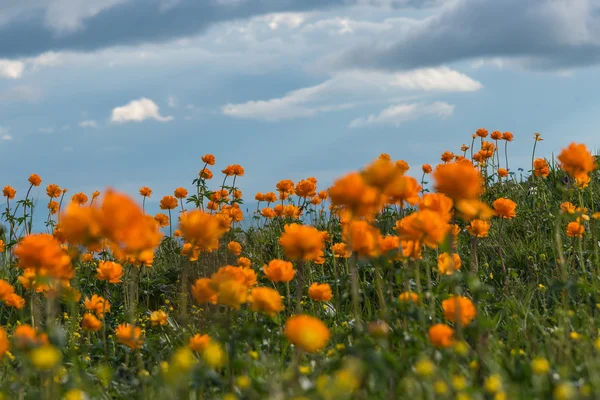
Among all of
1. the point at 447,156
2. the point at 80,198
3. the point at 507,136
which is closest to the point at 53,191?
the point at 80,198

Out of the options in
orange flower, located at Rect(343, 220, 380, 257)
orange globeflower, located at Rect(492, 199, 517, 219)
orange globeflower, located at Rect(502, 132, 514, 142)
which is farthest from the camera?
orange globeflower, located at Rect(502, 132, 514, 142)

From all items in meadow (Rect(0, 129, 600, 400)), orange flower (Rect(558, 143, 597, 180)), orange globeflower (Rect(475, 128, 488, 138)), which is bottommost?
meadow (Rect(0, 129, 600, 400))

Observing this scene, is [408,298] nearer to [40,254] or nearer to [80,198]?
[40,254]

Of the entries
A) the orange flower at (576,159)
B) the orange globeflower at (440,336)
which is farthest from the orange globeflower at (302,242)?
the orange flower at (576,159)

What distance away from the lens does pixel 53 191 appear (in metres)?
6.47

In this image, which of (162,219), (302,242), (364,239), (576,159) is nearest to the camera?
(302,242)

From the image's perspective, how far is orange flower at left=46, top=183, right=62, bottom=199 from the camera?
6461mm

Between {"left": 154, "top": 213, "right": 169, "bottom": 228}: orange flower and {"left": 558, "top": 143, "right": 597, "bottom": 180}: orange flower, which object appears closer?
{"left": 558, "top": 143, "right": 597, "bottom": 180}: orange flower

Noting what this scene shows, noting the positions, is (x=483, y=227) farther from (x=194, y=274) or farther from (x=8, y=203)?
(x=8, y=203)

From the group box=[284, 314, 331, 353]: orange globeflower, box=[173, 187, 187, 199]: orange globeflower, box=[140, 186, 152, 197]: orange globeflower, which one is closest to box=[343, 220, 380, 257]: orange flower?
box=[284, 314, 331, 353]: orange globeflower

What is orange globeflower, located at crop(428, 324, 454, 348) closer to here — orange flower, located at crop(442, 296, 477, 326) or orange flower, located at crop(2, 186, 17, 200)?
orange flower, located at crop(442, 296, 477, 326)

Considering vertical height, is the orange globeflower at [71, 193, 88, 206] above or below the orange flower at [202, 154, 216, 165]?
below

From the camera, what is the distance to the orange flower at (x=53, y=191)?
6.46 meters

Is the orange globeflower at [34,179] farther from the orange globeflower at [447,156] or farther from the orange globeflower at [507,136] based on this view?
the orange globeflower at [507,136]
